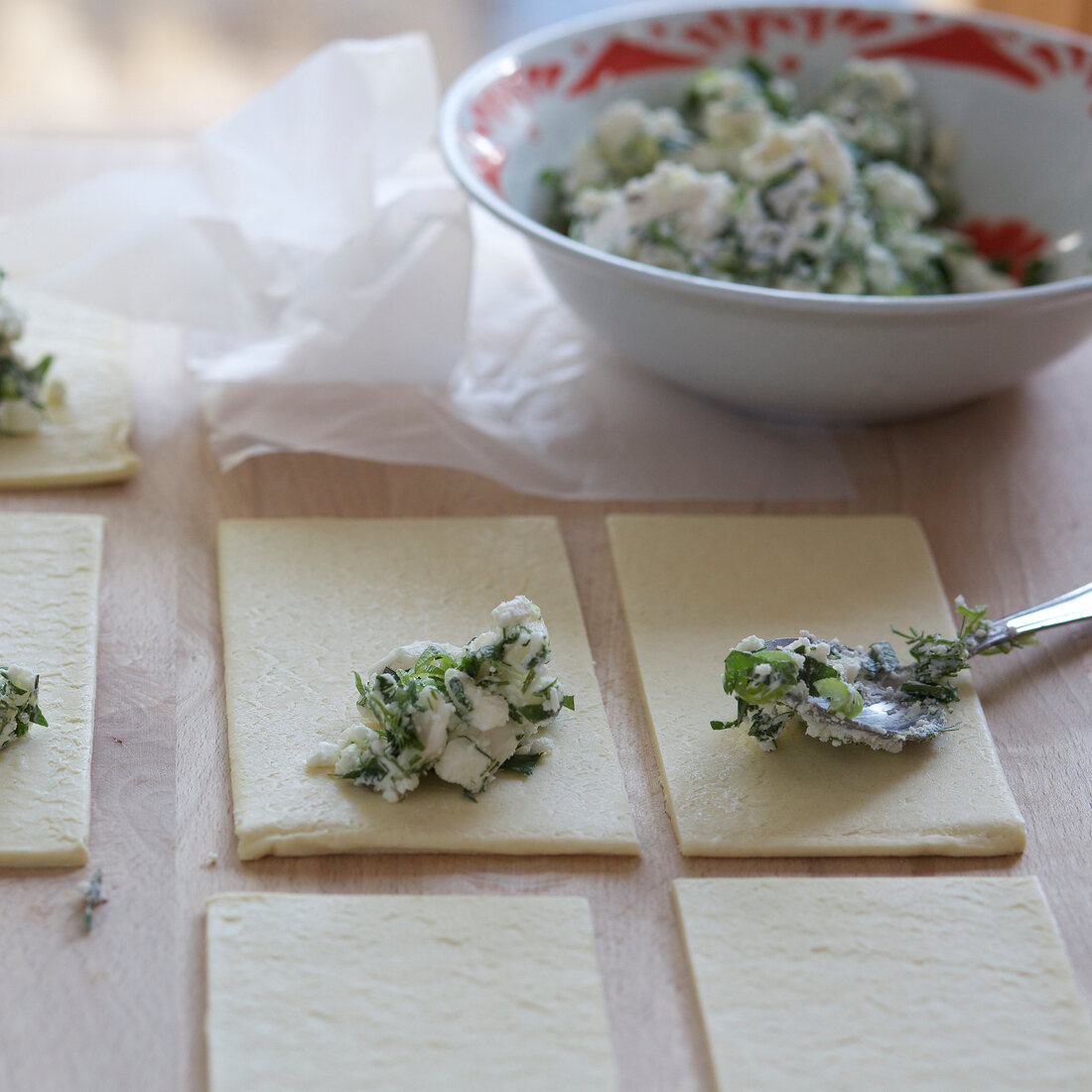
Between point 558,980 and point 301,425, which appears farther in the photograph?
point 301,425

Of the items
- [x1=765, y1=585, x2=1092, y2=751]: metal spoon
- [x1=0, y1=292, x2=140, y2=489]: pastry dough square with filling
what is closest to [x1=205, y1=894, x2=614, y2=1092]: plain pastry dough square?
[x1=765, y1=585, x2=1092, y2=751]: metal spoon

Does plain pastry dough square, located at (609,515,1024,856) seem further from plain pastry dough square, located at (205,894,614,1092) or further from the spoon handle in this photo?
plain pastry dough square, located at (205,894,614,1092)

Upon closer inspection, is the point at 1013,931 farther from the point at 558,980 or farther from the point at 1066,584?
the point at 1066,584

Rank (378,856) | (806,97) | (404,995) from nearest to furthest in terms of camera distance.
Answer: (404,995)
(378,856)
(806,97)

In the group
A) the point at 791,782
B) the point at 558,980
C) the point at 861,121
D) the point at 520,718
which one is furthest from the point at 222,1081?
the point at 861,121

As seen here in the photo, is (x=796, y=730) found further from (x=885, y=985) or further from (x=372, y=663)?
(x=372, y=663)

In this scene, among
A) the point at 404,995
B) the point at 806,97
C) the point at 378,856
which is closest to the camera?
the point at 404,995

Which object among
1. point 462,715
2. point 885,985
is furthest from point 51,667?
point 885,985
